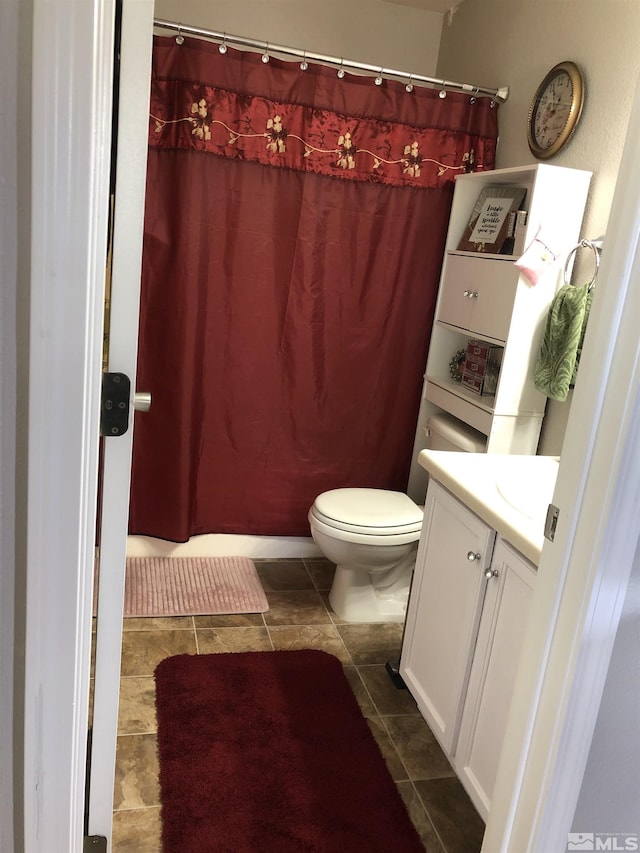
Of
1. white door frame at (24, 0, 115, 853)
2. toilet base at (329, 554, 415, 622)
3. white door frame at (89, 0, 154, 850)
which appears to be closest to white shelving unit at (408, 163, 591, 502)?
toilet base at (329, 554, 415, 622)

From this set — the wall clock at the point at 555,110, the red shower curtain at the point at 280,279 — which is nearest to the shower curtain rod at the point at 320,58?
the red shower curtain at the point at 280,279

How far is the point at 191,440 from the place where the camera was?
2828 millimetres

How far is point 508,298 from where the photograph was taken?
2.33 metres

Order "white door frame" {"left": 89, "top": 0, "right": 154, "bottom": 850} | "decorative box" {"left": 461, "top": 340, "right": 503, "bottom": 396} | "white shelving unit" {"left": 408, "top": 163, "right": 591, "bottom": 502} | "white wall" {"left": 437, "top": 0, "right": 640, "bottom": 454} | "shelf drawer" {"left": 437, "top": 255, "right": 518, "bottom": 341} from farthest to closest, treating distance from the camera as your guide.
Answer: "decorative box" {"left": 461, "top": 340, "right": 503, "bottom": 396}, "shelf drawer" {"left": 437, "top": 255, "right": 518, "bottom": 341}, "white shelving unit" {"left": 408, "top": 163, "right": 591, "bottom": 502}, "white wall" {"left": 437, "top": 0, "right": 640, "bottom": 454}, "white door frame" {"left": 89, "top": 0, "right": 154, "bottom": 850}

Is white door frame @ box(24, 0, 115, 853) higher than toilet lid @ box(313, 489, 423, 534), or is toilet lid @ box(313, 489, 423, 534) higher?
white door frame @ box(24, 0, 115, 853)

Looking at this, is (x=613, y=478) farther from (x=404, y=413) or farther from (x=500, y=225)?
(x=404, y=413)

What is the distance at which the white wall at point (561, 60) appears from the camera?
82.7 inches

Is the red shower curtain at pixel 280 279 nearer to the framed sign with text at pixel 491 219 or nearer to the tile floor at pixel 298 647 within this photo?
the framed sign with text at pixel 491 219

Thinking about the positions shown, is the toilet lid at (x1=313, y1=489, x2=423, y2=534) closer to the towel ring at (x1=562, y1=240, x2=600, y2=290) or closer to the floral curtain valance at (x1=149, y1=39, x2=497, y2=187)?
the towel ring at (x1=562, y1=240, x2=600, y2=290)

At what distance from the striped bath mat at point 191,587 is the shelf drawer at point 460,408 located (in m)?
1.01

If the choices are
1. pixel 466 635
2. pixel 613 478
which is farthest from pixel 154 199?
pixel 613 478

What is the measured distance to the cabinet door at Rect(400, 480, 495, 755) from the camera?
68.2 inches

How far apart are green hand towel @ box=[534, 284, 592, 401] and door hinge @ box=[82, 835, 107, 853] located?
1.71m

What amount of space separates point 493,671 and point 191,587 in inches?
57.2
